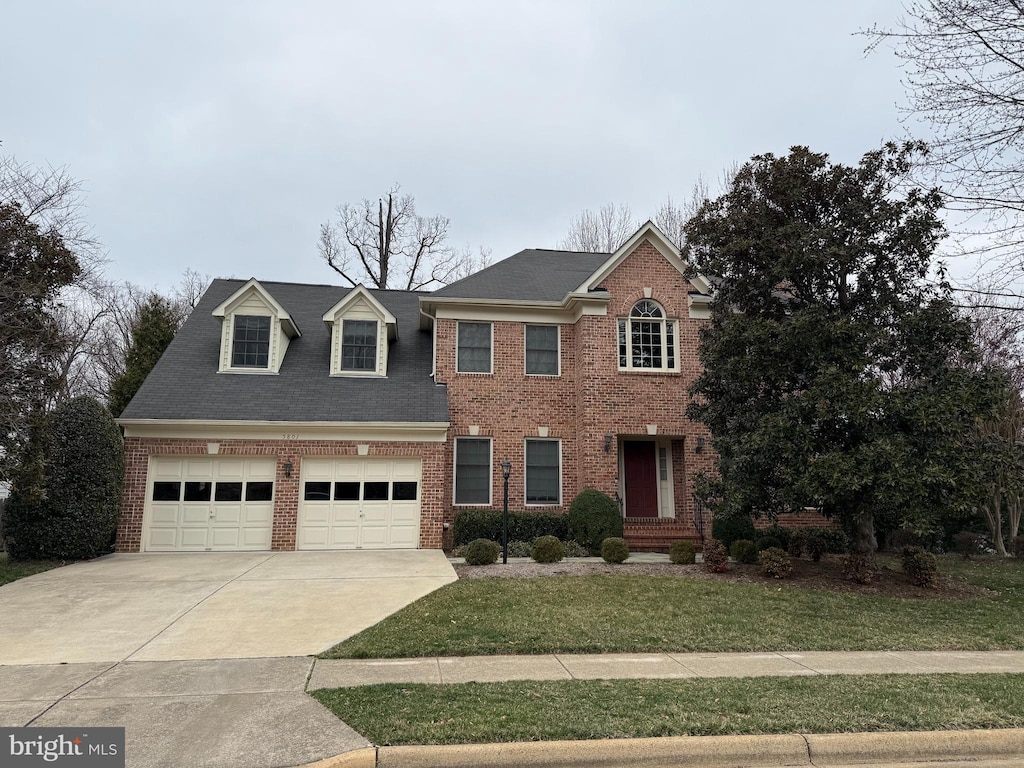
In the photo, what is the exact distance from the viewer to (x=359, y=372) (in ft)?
56.5

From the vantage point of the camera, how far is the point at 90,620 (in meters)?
8.29

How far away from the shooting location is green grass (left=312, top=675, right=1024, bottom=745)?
15.1ft

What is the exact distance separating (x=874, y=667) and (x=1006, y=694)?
114 centimetres

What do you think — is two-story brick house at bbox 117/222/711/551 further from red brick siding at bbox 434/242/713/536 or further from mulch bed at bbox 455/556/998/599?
mulch bed at bbox 455/556/998/599

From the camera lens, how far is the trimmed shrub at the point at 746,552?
12.9 metres

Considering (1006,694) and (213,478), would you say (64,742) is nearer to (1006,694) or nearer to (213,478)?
(1006,694)

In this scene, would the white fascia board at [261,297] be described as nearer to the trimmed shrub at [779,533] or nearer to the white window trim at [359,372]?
the white window trim at [359,372]

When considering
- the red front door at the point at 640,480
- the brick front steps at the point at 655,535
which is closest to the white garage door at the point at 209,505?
the brick front steps at the point at 655,535

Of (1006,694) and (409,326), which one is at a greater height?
(409,326)

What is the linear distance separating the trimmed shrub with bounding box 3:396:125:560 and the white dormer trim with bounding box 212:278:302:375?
3.69 m

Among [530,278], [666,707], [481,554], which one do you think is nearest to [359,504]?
[481,554]

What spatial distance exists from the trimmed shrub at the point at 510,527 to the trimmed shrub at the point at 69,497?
24.8 feet

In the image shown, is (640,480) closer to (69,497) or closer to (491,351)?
(491,351)

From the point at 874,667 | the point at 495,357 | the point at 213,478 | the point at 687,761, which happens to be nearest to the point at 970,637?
the point at 874,667
